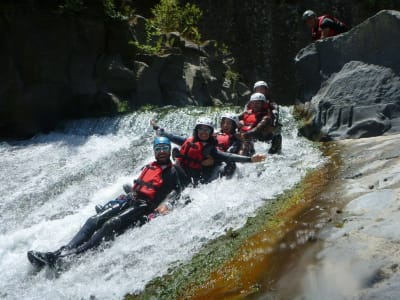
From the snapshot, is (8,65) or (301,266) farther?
(8,65)

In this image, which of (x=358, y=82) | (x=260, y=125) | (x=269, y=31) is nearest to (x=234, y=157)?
(x=260, y=125)

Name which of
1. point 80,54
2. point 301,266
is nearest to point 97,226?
point 301,266

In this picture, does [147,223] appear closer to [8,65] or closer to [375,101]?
[375,101]

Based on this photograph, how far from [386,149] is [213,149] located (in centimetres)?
214

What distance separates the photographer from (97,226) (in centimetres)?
488

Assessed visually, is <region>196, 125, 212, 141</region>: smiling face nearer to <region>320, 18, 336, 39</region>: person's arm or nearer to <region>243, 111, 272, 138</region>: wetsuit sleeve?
<region>243, 111, 272, 138</region>: wetsuit sleeve

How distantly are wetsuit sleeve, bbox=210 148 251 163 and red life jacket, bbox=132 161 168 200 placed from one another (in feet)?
3.07

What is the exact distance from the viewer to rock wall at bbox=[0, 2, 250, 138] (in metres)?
9.77

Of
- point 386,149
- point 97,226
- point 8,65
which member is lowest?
point 97,226

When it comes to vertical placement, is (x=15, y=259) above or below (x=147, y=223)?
below

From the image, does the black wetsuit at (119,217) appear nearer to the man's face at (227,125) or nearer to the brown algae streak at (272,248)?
the brown algae streak at (272,248)

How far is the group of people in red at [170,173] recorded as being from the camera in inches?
187

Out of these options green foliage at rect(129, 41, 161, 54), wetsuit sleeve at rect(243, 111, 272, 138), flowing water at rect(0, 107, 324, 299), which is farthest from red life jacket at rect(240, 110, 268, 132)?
green foliage at rect(129, 41, 161, 54)

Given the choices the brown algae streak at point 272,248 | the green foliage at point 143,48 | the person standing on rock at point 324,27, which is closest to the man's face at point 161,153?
the brown algae streak at point 272,248
